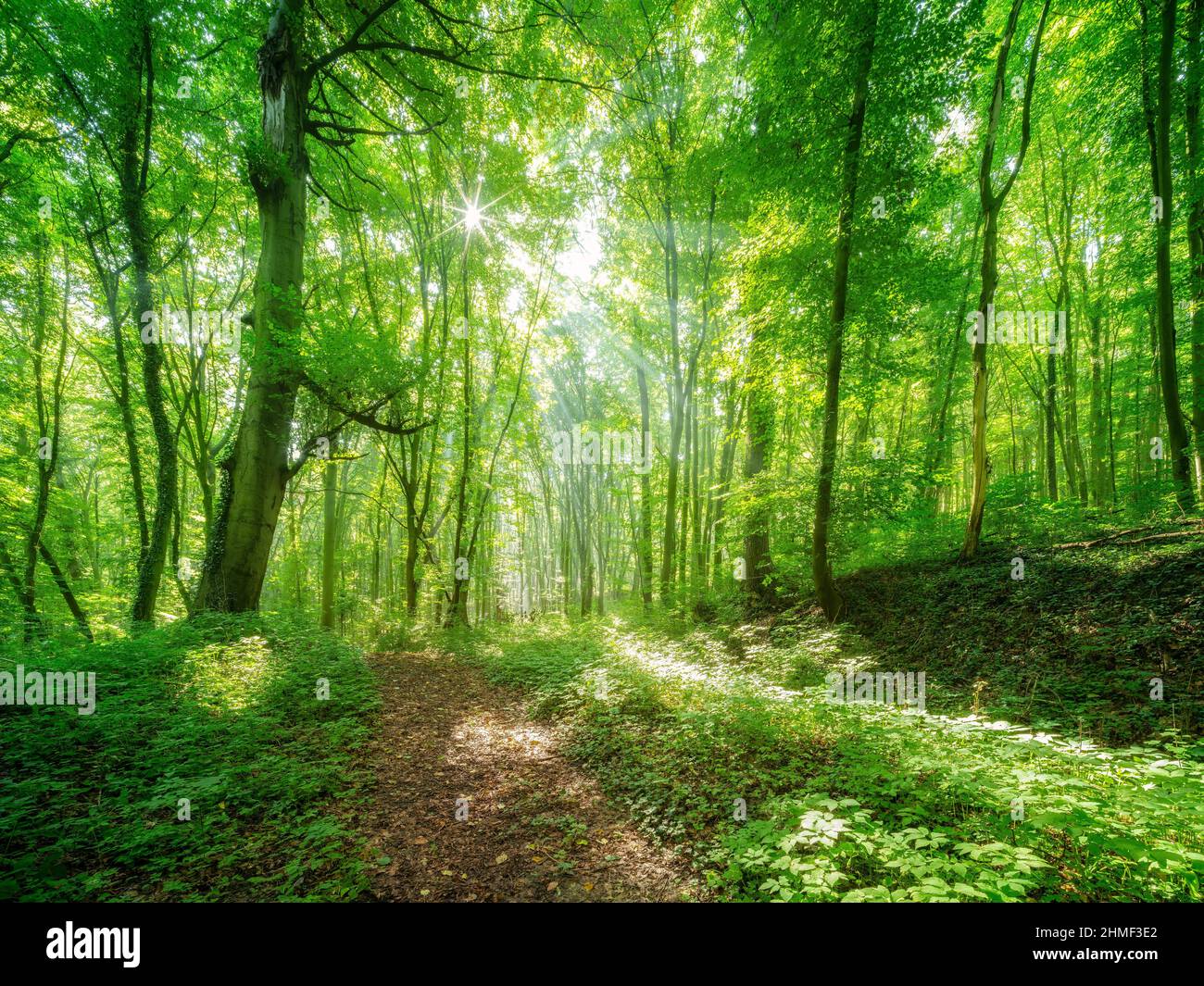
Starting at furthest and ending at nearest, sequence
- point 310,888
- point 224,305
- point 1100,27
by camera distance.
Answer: point 224,305 < point 1100,27 < point 310,888

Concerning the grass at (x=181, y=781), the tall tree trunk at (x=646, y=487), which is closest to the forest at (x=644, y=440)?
the grass at (x=181, y=781)

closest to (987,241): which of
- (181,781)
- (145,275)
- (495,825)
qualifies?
(495,825)

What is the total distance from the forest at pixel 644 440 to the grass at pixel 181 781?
0.04m

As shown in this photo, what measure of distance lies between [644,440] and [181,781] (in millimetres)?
→ 13275

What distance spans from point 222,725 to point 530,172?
15.4 m

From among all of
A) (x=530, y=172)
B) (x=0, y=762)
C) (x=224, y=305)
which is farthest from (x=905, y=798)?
(x=224, y=305)

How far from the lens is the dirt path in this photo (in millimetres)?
2912

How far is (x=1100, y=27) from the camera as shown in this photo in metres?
7.94

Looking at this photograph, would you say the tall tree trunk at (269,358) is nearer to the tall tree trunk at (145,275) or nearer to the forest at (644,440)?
the forest at (644,440)

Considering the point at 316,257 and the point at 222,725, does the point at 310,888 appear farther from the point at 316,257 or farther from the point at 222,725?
the point at 316,257

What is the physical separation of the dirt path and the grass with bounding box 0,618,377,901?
0.36 m

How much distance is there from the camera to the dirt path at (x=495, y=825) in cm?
291

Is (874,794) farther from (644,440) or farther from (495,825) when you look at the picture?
(644,440)

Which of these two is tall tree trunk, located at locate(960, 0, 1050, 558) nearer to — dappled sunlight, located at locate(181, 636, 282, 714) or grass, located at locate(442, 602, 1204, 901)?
grass, located at locate(442, 602, 1204, 901)
